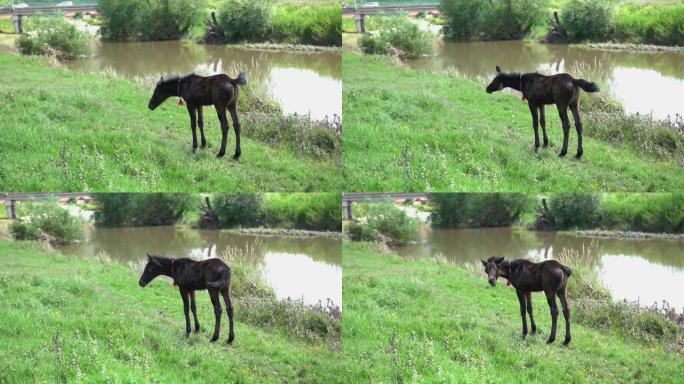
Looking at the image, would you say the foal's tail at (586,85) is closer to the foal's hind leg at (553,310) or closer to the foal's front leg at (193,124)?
the foal's hind leg at (553,310)

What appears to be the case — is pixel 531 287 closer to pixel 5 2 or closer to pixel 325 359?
pixel 325 359

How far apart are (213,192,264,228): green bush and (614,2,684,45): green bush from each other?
4.06m

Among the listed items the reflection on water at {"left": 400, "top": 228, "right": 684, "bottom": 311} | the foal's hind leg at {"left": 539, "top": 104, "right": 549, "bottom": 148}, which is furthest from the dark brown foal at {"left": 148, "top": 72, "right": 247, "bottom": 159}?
the foal's hind leg at {"left": 539, "top": 104, "right": 549, "bottom": 148}

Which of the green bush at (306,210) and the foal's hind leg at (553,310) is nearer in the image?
the foal's hind leg at (553,310)

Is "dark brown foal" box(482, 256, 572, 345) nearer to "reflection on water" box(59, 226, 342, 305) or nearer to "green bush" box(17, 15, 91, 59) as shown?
"reflection on water" box(59, 226, 342, 305)

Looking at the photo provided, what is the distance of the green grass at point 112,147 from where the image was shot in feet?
30.5

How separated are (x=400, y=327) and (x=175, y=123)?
300cm

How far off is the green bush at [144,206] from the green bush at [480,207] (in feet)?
8.25

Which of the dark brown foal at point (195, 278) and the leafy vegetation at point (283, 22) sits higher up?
the leafy vegetation at point (283, 22)

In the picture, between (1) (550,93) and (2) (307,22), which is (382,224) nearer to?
(1) (550,93)

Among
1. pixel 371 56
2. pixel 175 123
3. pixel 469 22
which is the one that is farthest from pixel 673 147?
pixel 175 123

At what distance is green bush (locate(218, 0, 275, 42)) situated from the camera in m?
9.95

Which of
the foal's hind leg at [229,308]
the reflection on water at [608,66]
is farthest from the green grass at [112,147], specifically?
the reflection on water at [608,66]

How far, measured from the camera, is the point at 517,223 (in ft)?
31.9
